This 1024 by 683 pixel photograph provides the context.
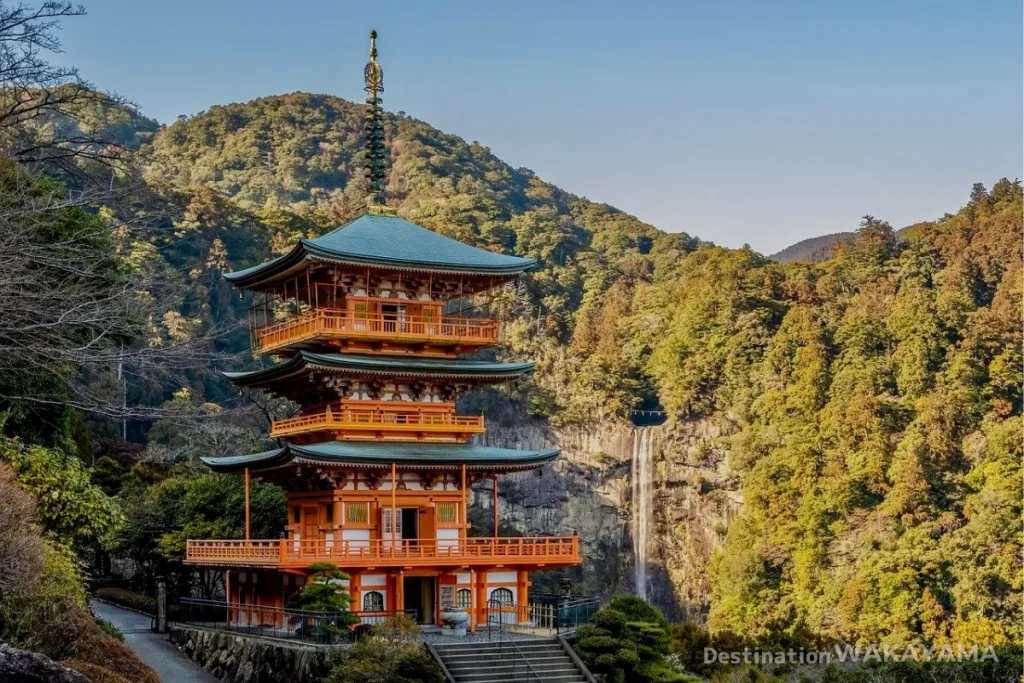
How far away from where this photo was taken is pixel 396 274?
110 feet

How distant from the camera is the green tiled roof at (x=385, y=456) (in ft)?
101

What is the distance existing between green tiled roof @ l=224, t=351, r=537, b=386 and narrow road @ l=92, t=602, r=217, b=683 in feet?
20.5

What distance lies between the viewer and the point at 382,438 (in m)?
32.8

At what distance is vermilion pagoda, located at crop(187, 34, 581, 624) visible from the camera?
3131 cm

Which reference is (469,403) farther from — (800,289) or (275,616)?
(275,616)

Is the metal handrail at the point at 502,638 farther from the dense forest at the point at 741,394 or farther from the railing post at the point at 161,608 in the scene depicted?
the railing post at the point at 161,608

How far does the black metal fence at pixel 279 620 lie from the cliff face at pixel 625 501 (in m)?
27.3

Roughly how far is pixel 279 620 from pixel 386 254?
8.51 m

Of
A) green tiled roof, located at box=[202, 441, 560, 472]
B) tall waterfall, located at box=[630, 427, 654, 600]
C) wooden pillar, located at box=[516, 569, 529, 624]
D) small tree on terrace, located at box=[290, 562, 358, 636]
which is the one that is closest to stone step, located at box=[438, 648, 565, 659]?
small tree on terrace, located at box=[290, 562, 358, 636]

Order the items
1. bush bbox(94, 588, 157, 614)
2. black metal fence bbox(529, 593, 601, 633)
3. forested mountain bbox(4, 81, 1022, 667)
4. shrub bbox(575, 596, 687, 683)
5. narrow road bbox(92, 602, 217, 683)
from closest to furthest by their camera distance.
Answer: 1. shrub bbox(575, 596, 687, 683)
2. narrow road bbox(92, 602, 217, 683)
3. black metal fence bbox(529, 593, 601, 633)
4. bush bbox(94, 588, 157, 614)
5. forested mountain bbox(4, 81, 1022, 667)

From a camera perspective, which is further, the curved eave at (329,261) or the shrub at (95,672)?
the curved eave at (329,261)

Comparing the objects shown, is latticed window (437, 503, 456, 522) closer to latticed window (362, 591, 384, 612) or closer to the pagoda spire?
latticed window (362, 591, 384, 612)

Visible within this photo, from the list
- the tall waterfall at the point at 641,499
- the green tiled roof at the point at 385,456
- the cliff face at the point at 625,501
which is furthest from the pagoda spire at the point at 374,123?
the tall waterfall at the point at 641,499

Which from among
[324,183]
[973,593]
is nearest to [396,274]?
[973,593]
